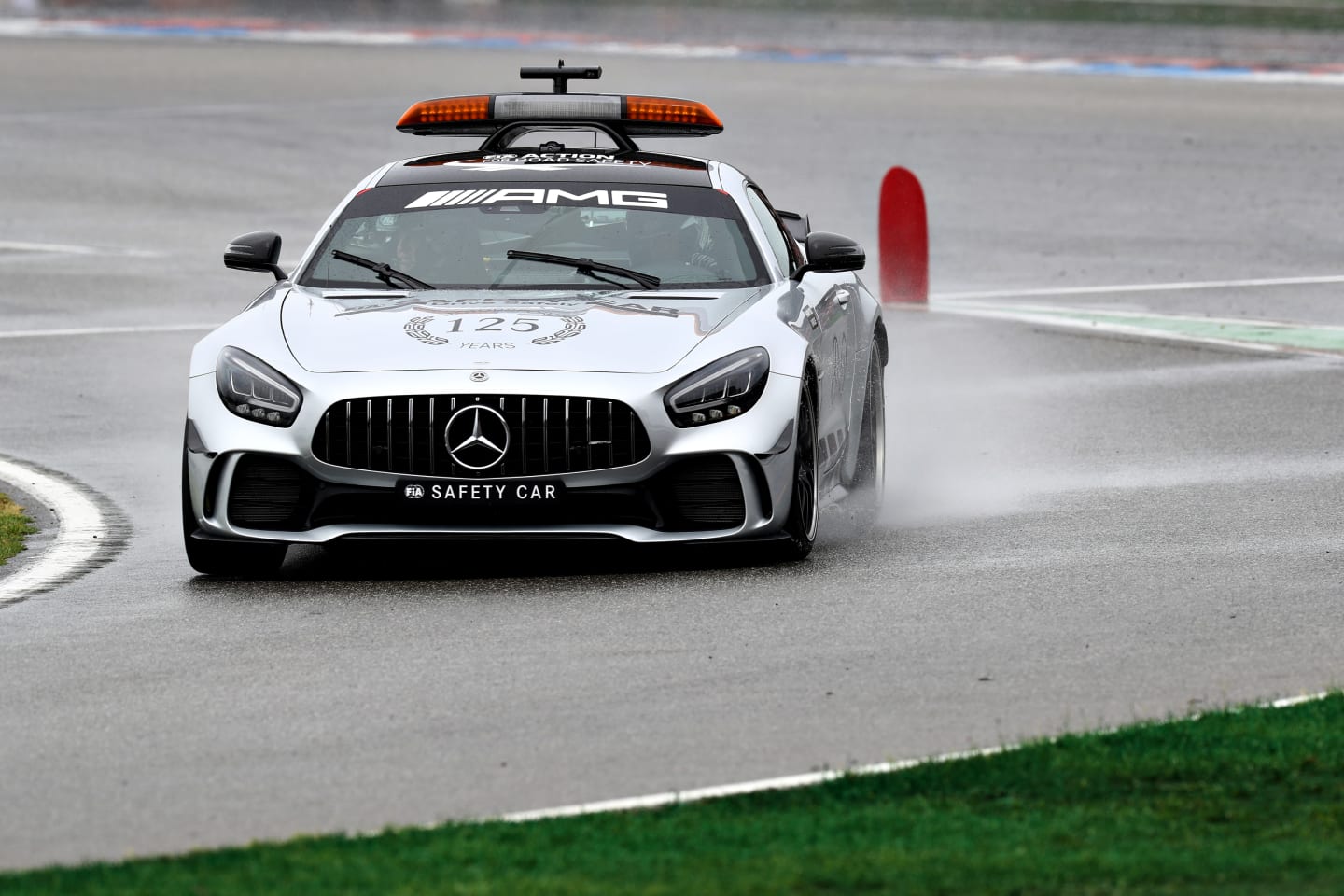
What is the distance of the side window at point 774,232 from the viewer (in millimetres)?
10938

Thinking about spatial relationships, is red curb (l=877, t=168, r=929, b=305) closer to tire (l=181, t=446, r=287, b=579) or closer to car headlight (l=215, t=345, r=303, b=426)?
tire (l=181, t=446, r=287, b=579)

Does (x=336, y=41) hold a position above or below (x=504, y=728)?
below

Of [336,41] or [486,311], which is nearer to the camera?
→ [486,311]

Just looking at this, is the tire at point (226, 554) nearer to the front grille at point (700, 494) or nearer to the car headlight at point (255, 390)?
the car headlight at point (255, 390)

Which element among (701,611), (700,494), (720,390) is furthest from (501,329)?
(701,611)

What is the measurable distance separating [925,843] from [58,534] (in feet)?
18.8

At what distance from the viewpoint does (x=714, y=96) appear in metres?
33.7

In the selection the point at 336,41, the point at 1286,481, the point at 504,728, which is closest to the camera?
the point at 504,728

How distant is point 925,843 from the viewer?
573 cm

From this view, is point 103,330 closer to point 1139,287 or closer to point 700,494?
point 1139,287

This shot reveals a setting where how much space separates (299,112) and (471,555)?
23.3 meters

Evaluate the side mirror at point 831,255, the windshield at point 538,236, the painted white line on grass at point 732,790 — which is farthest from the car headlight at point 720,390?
the painted white line on grass at point 732,790

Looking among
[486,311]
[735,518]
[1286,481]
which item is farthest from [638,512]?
[1286,481]

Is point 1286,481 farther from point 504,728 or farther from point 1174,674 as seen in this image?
point 504,728
